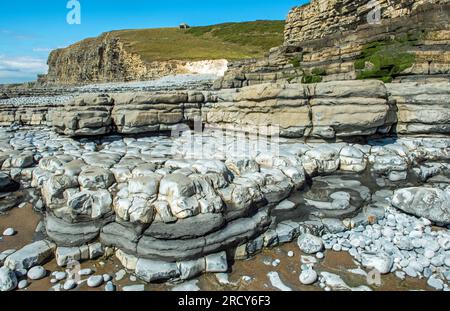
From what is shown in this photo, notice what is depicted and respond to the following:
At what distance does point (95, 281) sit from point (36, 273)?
69cm

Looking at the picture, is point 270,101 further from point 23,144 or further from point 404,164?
point 23,144

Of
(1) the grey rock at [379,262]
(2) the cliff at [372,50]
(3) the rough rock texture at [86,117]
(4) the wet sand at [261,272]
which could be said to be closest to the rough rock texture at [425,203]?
(1) the grey rock at [379,262]

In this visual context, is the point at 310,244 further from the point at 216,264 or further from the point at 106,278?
the point at 106,278

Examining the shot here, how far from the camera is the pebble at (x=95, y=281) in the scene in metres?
2.93

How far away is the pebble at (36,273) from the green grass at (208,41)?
38707 millimetres

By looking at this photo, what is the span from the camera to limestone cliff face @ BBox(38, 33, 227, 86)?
123 ft

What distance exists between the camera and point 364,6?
52.7 ft

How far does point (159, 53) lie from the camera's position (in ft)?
149

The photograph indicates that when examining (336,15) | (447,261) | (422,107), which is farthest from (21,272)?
(336,15)

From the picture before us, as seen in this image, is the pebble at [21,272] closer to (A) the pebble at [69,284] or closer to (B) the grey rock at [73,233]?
(B) the grey rock at [73,233]

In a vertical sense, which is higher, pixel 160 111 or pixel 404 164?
pixel 160 111

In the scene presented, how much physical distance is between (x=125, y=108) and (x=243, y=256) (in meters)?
4.23

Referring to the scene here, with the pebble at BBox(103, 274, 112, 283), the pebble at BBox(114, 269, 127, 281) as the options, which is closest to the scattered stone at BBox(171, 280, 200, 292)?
the pebble at BBox(114, 269, 127, 281)
